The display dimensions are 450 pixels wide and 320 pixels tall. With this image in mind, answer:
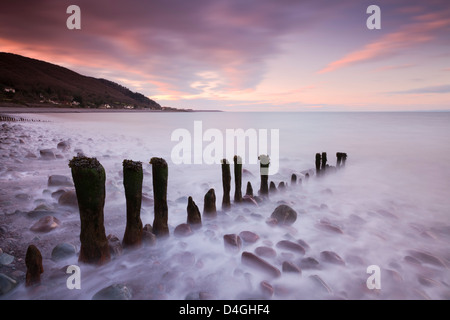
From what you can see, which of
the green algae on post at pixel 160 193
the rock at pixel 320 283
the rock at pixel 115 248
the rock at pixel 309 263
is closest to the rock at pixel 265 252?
the rock at pixel 309 263

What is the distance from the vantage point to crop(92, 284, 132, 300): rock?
8.87 feet

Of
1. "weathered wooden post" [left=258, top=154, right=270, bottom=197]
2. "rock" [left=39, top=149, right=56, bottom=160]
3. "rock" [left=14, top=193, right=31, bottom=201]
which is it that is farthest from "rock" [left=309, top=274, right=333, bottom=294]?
"rock" [left=39, top=149, right=56, bottom=160]

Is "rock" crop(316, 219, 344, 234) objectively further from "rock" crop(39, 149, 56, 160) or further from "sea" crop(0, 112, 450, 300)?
"rock" crop(39, 149, 56, 160)

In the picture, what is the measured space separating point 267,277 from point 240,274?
38 cm

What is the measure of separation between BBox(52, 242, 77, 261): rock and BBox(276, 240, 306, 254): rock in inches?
128

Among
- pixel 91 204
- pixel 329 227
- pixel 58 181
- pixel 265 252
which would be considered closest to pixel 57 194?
pixel 58 181

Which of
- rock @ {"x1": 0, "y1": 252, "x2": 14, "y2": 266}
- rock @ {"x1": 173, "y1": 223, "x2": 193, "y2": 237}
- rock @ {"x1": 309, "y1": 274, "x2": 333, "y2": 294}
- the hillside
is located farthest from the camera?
the hillside

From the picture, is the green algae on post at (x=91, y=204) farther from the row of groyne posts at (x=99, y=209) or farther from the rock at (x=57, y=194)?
the rock at (x=57, y=194)

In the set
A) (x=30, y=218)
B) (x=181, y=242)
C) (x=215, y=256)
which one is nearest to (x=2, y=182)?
(x=30, y=218)

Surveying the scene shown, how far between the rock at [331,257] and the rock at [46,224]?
464 centimetres

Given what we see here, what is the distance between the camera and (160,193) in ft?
12.2

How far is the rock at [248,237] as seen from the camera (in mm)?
4270

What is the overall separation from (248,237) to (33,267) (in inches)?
122

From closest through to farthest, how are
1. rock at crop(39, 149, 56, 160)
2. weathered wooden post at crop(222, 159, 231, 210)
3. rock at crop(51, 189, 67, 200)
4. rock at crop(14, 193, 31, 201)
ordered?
weathered wooden post at crop(222, 159, 231, 210)
rock at crop(14, 193, 31, 201)
rock at crop(51, 189, 67, 200)
rock at crop(39, 149, 56, 160)
